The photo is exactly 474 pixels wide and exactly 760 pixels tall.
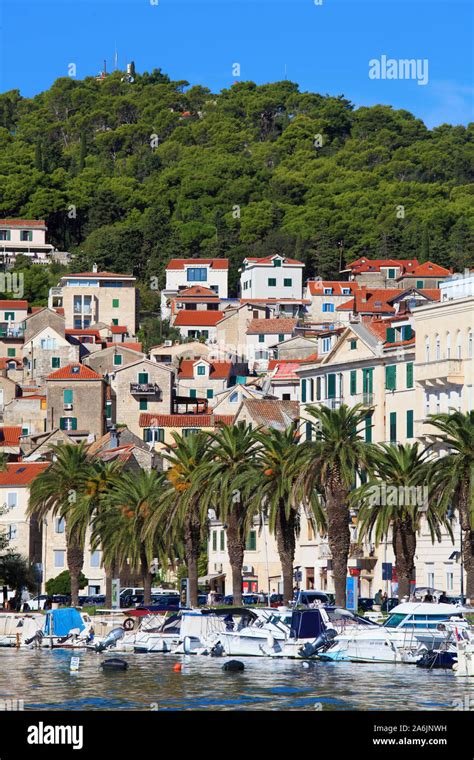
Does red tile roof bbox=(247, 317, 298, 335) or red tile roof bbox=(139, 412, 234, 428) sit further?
red tile roof bbox=(247, 317, 298, 335)

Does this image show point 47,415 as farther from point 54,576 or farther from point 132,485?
point 132,485

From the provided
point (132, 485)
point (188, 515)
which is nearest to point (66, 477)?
point (132, 485)

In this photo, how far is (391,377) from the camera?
347ft

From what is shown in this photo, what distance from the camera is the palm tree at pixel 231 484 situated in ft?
289

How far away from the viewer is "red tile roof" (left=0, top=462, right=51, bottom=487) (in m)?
134

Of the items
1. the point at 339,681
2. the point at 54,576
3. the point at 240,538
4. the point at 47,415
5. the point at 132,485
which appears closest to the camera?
the point at 339,681

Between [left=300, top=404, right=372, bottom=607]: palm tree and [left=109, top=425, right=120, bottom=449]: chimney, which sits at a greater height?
[left=109, top=425, right=120, bottom=449]: chimney

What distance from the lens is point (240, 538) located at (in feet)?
295

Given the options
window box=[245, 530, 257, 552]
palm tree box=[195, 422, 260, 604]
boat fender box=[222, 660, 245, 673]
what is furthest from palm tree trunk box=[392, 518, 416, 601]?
window box=[245, 530, 257, 552]

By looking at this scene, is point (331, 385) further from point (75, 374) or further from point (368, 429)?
point (75, 374)

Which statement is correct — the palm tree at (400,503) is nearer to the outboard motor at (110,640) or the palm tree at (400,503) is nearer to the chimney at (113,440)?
the outboard motor at (110,640)

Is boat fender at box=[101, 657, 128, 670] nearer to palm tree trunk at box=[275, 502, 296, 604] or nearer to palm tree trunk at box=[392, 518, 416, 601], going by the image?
palm tree trunk at box=[392, 518, 416, 601]

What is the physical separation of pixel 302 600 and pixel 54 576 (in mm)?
41528

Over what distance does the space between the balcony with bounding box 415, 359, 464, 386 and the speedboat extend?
27.5 meters
